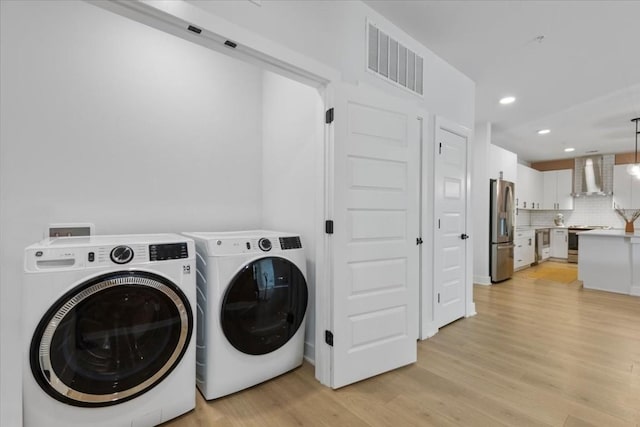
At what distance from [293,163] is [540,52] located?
8.95 ft

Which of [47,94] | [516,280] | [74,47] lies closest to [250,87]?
[74,47]

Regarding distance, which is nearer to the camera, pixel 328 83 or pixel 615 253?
pixel 328 83

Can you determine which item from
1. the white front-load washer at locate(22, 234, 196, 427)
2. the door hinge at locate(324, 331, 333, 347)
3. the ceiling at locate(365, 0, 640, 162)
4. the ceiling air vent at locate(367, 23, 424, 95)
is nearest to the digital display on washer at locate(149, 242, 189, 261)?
the white front-load washer at locate(22, 234, 196, 427)

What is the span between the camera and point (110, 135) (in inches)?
86.9

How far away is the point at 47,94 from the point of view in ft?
6.46

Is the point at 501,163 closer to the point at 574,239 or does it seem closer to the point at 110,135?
the point at 574,239

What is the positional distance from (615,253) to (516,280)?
1426 millimetres

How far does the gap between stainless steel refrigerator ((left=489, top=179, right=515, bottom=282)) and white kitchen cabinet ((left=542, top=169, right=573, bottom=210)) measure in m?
3.65

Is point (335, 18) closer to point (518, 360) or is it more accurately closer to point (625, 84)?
point (518, 360)

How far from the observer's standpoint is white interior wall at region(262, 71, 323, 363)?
235cm

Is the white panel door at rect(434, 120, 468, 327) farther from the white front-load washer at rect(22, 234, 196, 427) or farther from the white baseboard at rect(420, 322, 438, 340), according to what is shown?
the white front-load washer at rect(22, 234, 196, 427)

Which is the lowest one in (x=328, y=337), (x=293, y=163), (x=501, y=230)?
(x=328, y=337)

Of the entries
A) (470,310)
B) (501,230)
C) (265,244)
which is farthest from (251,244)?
→ (501,230)

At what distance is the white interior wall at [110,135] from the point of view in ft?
6.07
